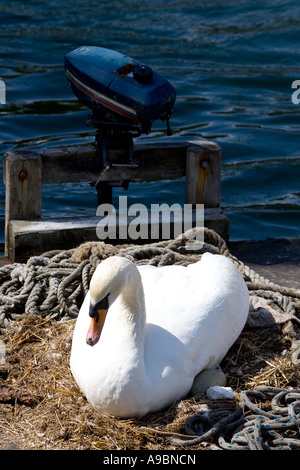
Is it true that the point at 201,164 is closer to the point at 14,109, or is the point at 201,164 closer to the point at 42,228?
the point at 42,228

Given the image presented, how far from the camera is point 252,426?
4273 millimetres

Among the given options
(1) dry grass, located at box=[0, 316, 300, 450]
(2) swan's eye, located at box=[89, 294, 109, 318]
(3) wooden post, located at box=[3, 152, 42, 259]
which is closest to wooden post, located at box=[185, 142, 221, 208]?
(3) wooden post, located at box=[3, 152, 42, 259]

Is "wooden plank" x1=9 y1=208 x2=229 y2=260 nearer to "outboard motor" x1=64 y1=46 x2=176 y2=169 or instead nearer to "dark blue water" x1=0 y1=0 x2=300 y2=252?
"outboard motor" x1=64 y1=46 x2=176 y2=169

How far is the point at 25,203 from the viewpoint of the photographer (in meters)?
6.62

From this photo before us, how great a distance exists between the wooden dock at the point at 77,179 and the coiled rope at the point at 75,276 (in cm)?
31

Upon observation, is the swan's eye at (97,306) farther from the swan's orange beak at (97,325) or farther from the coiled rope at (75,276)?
the coiled rope at (75,276)

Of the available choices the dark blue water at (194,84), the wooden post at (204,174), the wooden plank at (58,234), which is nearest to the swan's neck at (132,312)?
the wooden plank at (58,234)

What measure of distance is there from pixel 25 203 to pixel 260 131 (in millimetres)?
6604

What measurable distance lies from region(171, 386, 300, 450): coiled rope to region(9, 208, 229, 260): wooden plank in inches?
95.2

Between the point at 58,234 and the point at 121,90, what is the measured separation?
124 centimetres

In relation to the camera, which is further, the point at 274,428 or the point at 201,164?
the point at 201,164

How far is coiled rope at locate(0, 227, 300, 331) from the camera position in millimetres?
5641

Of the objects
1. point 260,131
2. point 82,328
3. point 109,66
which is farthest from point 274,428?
point 260,131

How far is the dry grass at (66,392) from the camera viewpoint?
13.9 feet
